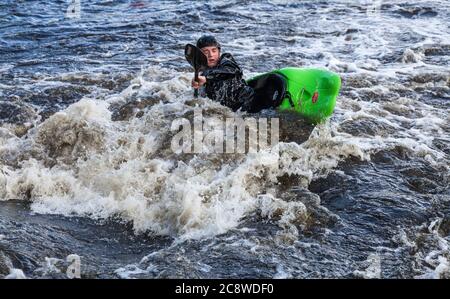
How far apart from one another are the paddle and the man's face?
12 cm

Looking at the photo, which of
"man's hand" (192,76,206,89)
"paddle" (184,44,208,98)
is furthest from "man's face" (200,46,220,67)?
"man's hand" (192,76,206,89)

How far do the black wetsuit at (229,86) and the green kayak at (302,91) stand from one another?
0.75 feet

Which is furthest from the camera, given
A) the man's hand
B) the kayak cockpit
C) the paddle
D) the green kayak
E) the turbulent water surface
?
the kayak cockpit

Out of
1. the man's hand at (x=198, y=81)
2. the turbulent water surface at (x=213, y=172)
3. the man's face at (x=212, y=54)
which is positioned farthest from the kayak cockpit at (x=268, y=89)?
the man's hand at (x=198, y=81)

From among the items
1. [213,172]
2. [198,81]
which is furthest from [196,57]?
[213,172]

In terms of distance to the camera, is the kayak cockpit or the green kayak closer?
the green kayak

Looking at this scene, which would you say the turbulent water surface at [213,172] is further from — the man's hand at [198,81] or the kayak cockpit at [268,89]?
the man's hand at [198,81]

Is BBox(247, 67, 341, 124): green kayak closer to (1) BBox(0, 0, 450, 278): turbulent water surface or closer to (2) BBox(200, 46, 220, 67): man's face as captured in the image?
(1) BBox(0, 0, 450, 278): turbulent water surface

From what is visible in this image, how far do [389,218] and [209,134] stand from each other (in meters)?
2.59

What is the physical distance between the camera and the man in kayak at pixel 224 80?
274 inches

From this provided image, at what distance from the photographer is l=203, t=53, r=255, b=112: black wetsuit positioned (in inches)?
274

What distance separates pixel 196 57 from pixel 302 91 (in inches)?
55.3

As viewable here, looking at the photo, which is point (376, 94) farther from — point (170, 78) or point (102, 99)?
point (102, 99)
